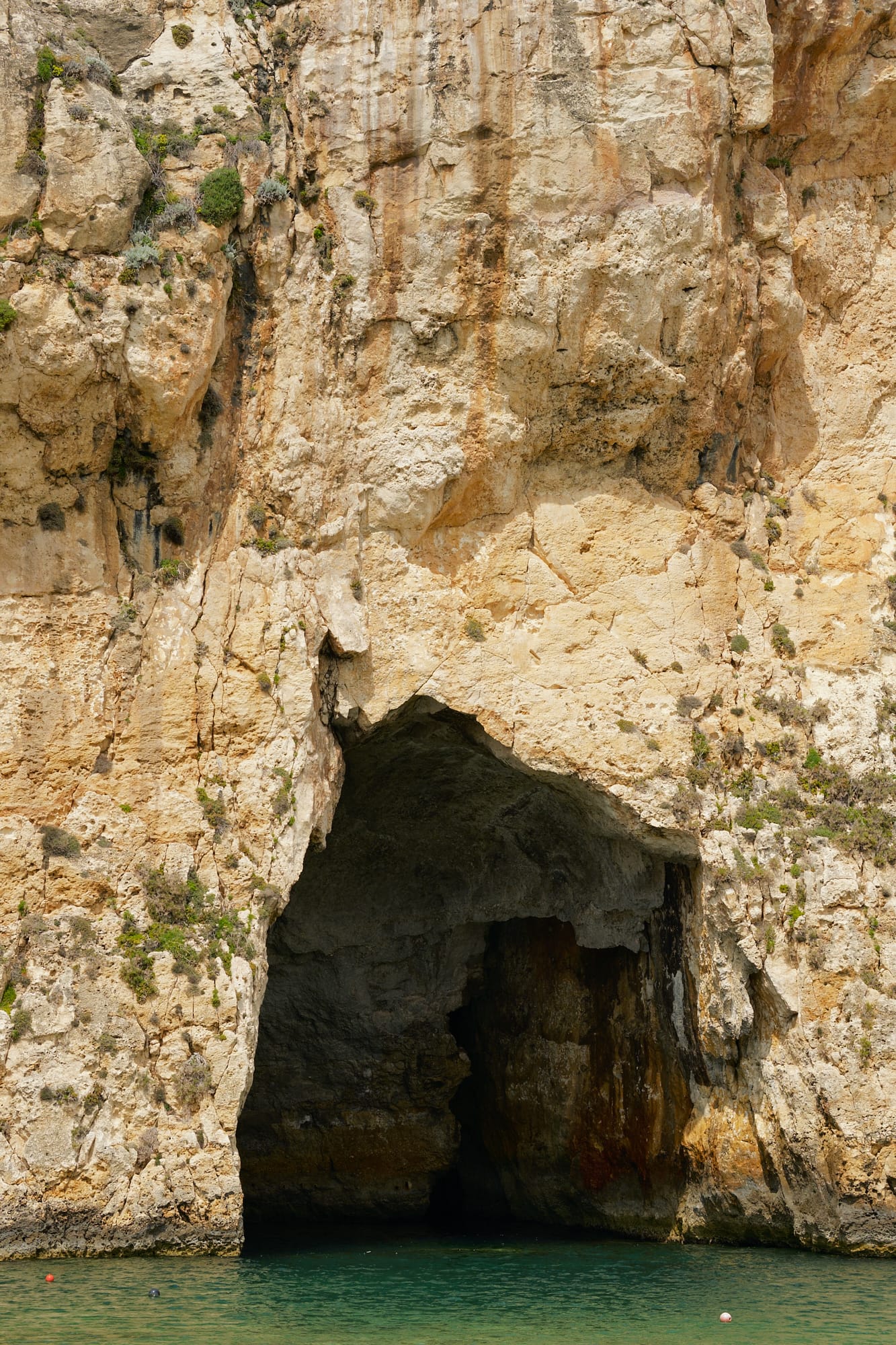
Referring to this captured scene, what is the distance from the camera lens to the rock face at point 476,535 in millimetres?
22812

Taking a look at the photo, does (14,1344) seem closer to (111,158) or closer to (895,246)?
(111,158)

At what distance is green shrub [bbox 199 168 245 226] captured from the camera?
2456 cm

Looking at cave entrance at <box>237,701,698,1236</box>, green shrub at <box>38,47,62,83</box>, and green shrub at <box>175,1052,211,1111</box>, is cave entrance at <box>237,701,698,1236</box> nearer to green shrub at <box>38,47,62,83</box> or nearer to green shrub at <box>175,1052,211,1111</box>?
green shrub at <box>175,1052,211,1111</box>

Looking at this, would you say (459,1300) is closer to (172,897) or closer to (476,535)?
(172,897)

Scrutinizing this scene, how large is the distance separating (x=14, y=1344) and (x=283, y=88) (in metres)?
19.8

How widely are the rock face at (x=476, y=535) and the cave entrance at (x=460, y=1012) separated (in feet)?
0.66

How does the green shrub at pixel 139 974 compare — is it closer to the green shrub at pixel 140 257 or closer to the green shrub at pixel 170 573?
the green shrub at pixel 170 573

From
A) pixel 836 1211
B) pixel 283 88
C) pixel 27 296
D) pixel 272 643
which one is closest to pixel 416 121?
pixel 283 88

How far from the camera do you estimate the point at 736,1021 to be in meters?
23.3

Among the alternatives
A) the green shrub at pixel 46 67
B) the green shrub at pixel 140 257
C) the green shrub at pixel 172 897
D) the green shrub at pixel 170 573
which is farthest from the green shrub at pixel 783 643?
the green shrub at pixel 46 67

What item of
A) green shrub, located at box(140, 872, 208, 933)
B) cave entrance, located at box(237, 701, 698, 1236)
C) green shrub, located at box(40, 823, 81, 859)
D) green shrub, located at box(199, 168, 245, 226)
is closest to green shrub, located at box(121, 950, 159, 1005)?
green shrub, located at box(140, 872, 208, 933)

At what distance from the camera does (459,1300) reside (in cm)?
1936

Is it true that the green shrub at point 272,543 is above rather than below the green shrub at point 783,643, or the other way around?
above

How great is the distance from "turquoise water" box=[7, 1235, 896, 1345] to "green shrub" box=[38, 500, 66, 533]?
35.2 feet
